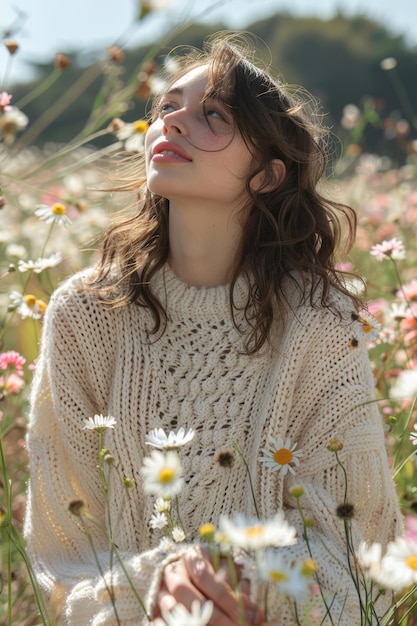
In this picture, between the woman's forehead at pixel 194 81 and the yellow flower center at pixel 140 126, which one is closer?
the woman's forehead at pixel 194 81

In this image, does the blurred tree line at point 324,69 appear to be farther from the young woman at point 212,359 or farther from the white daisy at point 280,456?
the white daisy at point 280,456

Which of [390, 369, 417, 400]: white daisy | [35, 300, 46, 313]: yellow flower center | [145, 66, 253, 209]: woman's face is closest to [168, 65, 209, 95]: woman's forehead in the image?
[145, 66, 253, 209]: woman's face

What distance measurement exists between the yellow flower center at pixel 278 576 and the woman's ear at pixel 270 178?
0.98m

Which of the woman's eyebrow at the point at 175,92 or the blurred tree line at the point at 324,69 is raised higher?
the blurred tree line at the point at 324,69

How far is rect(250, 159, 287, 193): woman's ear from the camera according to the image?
1685 millimetres

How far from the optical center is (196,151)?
1.55 m

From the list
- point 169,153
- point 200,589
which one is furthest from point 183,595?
point 169,153

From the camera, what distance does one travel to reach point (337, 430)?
1.55 m

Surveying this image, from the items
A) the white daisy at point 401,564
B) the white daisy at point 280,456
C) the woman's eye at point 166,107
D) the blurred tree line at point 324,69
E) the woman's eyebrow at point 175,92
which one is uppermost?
the blurred tree line at point 324,69

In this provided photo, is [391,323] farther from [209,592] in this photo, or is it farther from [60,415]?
[209,592]

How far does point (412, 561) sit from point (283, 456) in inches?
20.1

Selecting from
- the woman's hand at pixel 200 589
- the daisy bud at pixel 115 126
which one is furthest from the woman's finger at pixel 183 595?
the daisy bud at pixel 115 126

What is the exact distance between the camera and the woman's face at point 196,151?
60.4 inches

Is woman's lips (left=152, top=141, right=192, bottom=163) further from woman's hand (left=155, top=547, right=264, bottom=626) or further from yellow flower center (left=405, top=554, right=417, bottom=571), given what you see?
yellow flower center (left=405, top=554, right=417, bottom=571)
